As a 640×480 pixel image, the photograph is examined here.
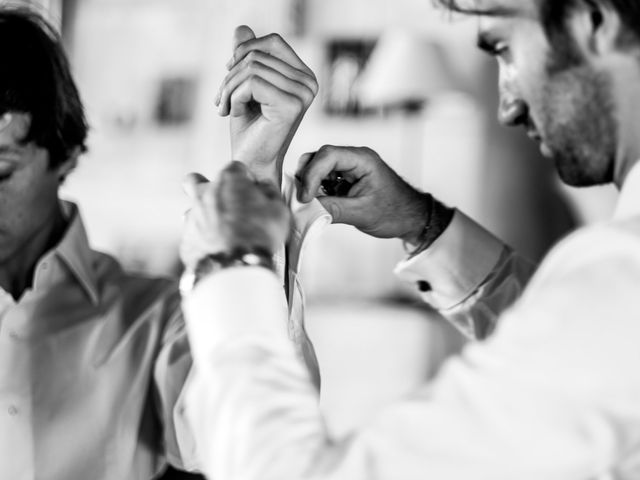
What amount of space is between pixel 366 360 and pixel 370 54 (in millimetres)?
1812

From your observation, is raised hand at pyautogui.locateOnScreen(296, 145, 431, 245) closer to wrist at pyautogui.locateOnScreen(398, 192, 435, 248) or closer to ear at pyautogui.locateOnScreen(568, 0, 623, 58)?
wrist at pyautogui.locateOnScreen(398, 192, 435, 248)

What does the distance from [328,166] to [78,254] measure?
0.58 metres

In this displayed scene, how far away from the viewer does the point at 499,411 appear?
0.86m

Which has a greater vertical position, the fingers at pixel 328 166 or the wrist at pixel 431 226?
the fingers at pixel 328 166

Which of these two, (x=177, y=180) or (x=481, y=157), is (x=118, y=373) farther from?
(x=177, y=180)

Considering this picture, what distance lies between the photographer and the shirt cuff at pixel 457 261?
162 centimetres

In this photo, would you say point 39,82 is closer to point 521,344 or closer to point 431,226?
point 431,226

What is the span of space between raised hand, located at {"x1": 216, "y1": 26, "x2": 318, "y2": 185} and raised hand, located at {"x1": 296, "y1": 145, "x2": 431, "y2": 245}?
0.06m

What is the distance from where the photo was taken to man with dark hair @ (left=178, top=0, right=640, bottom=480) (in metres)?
0.86

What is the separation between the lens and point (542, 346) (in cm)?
86

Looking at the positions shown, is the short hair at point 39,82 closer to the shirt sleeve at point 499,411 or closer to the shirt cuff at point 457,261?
the shirt cuff at point 457,261

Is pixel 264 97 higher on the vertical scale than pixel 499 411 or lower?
higher

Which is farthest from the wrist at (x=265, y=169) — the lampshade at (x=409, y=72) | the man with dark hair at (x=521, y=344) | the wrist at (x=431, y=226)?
the lampshade at (x=409, y=72)

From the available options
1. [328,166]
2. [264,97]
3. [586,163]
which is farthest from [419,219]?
[586,163]
